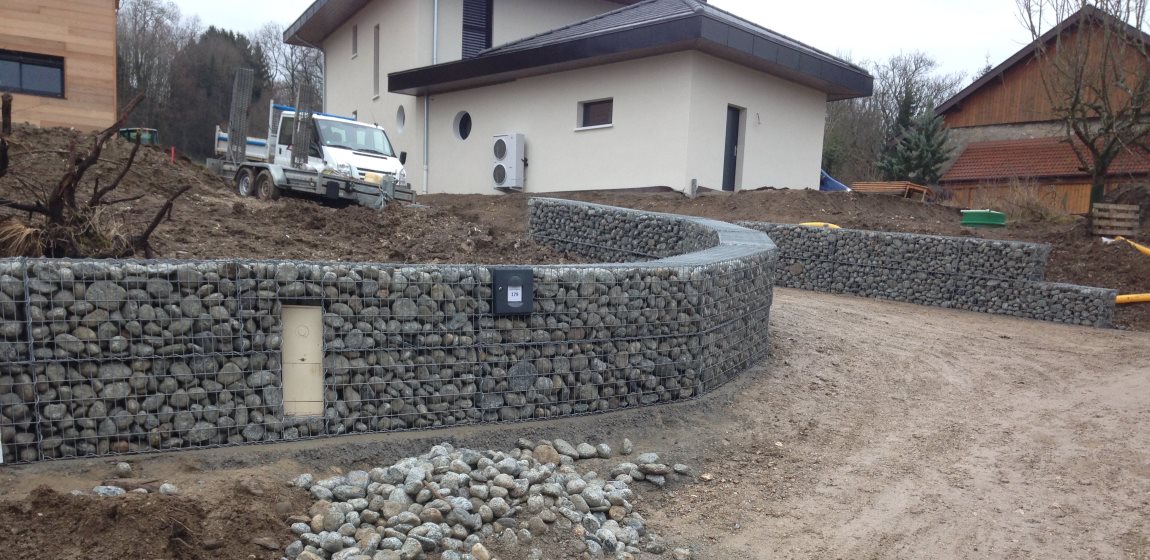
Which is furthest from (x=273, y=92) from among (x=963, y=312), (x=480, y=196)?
(x=963, y=312)

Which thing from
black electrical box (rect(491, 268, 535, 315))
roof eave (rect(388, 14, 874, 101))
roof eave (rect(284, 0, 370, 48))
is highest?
roof eave (rect(284, 0, 370, 48))

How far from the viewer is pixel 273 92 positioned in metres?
55.1

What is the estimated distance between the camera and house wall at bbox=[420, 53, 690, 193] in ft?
56.4

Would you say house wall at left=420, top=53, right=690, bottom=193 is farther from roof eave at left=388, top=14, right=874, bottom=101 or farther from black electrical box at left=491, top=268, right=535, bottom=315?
black electrical box at left=491, top=268, right=535, bottom=315

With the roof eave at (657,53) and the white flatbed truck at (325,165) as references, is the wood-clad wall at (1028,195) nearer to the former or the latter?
the roof eave at (657,53)

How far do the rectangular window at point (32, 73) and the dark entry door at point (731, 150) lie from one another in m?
17.4

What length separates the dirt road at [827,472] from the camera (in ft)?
11.9

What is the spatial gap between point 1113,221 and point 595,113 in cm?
1106

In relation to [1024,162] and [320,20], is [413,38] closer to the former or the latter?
[320,20]

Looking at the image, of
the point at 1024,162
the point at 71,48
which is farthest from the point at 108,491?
the point at 1024,162

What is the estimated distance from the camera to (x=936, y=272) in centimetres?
1243

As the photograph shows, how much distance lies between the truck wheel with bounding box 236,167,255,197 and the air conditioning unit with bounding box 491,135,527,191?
262 inches

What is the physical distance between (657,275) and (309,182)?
35.2 feet

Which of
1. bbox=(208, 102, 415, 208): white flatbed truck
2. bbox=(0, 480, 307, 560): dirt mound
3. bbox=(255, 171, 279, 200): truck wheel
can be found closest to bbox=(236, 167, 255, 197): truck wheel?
bbox=(208, 102, 415, 208): white flatbed truck
